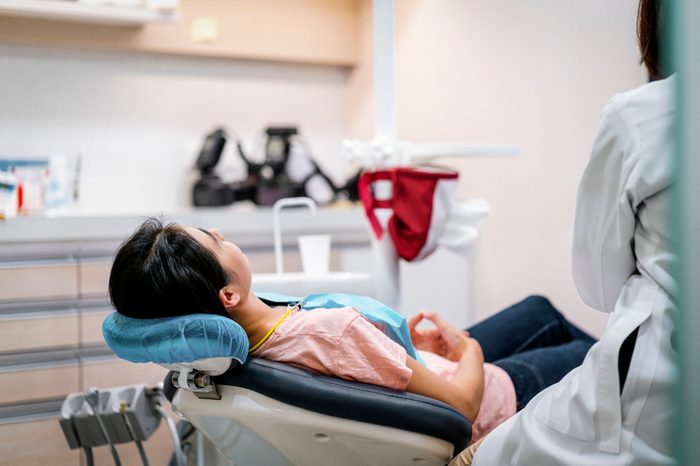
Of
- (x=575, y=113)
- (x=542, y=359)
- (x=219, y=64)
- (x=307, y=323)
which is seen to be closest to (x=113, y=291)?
(x=307, y=323)

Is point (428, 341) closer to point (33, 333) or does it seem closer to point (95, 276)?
point (33, 333)

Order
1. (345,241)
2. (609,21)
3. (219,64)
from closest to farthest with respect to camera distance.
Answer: (609,21) < (345,241) < (219,64)

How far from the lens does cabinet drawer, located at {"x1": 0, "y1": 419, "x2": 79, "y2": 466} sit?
63.4 inches

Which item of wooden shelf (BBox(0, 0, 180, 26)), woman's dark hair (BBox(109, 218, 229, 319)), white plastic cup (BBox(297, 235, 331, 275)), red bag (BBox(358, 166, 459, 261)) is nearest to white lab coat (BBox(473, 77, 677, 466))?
woman's dark hair (BBox(109, 218, 229, 319))

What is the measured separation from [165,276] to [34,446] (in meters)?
0.65

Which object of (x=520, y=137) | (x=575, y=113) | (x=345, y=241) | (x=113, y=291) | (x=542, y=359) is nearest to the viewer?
(x=113, y=291)

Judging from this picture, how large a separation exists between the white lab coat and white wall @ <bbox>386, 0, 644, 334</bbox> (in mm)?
1361

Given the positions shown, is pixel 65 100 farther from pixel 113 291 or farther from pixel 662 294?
pixel 662 294

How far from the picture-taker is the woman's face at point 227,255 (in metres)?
1.30

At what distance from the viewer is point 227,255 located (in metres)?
1.33

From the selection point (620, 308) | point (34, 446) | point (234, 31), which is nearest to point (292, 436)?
point (620, 308)

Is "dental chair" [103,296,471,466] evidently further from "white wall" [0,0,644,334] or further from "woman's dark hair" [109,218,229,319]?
"white wall" [0,0,644,334]

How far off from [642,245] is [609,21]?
5.13 feet

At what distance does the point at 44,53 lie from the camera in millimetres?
3316
